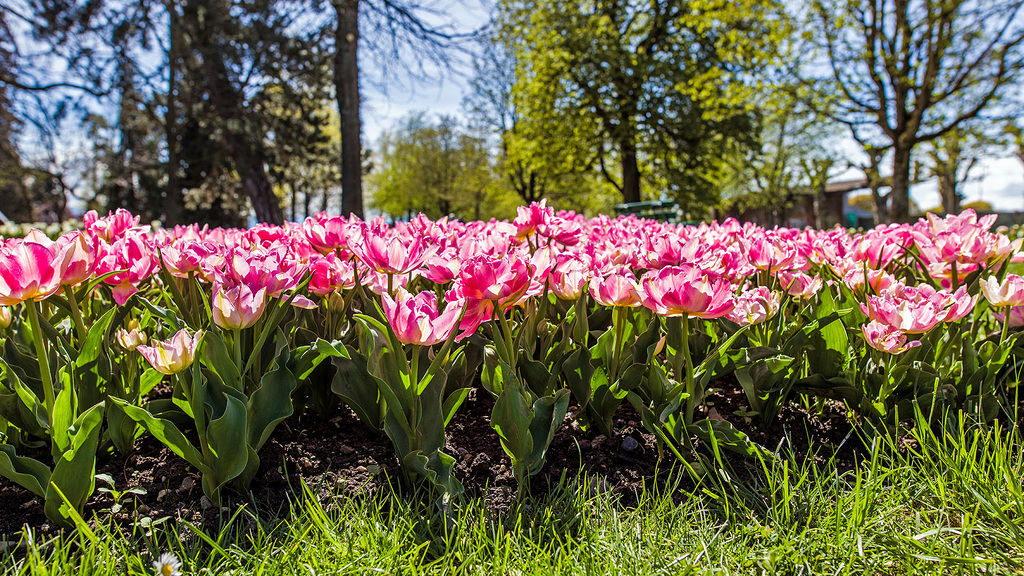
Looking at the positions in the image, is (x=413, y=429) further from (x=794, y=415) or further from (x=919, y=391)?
(x=919, y=391)

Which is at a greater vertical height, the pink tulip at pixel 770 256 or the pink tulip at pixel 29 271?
the pink tulip at pixel 29 271

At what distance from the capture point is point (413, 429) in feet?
4.94

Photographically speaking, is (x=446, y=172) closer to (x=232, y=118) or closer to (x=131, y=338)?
(x=232, y=118)

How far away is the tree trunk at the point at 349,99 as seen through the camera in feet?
27.2

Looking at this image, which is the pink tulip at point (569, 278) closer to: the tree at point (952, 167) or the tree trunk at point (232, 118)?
the tree trunk at point (232, 118)

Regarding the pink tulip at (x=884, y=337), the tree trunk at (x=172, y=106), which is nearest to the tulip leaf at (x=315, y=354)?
the pink tulip at (x=884, y=337)

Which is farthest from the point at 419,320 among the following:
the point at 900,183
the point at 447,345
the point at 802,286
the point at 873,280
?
the point at 900,183

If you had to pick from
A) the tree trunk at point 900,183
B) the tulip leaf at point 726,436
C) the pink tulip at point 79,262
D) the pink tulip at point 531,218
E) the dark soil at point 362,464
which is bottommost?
the dark soil at point 362,464

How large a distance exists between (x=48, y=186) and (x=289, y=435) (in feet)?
92.6

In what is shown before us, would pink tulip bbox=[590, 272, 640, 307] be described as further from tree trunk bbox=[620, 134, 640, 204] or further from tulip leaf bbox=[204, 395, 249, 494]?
tree trunk bbox=[620, 134, 640, 204]

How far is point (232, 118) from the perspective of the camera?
12688 mm

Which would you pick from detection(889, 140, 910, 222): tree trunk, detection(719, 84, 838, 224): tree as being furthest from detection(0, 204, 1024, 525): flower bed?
detection(719, 84, 838, 224): tree

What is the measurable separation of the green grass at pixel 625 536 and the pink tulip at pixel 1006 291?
1.41ft

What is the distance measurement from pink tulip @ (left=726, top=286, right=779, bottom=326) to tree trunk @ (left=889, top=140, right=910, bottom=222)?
41.9ft
